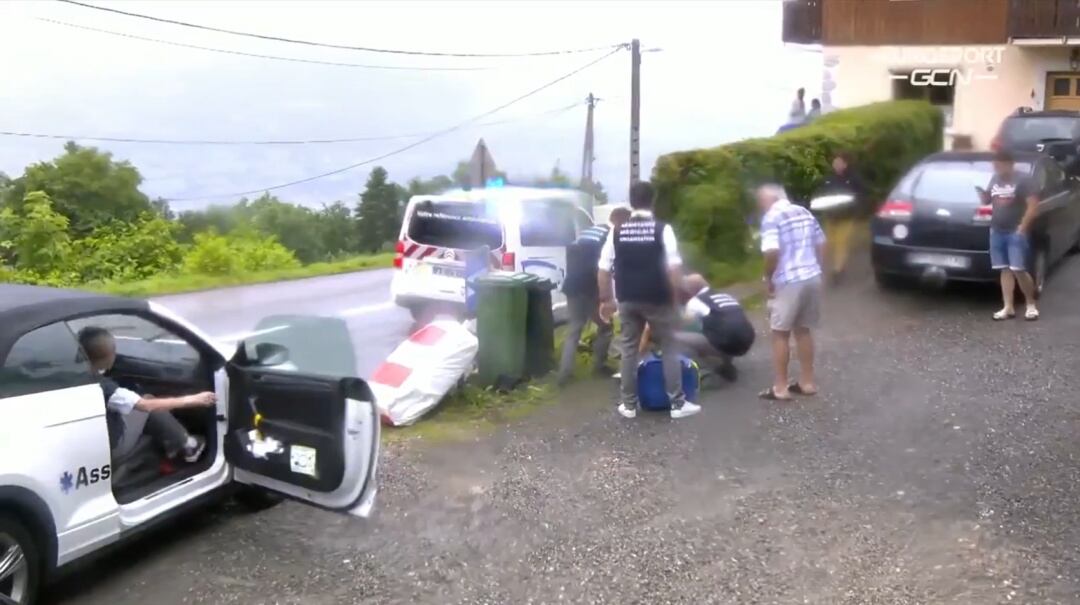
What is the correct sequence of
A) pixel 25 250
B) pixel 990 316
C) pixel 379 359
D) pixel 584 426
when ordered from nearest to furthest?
pixel 584 426 < pixel 990 316 < pixel 379 359 < pixel 25 250

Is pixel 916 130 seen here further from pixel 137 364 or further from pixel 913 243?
pixel 137 364

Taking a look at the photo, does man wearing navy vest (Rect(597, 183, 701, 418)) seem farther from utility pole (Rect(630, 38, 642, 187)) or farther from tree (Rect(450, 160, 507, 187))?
utility pole (Rect(630, 38, 642, 187))

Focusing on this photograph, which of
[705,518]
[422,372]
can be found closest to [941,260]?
[422,372]

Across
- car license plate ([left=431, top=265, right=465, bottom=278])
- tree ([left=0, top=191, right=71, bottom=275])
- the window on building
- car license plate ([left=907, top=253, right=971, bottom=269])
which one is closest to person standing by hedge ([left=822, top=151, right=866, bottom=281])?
car license plate ([left=907, top=253, right=971, bottom=269])

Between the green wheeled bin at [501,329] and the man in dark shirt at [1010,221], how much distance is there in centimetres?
448

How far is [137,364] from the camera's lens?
19.6 feet

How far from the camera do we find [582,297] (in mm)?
9133

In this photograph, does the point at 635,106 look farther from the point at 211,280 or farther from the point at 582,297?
the point at 582,297

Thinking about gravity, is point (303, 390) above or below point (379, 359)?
above

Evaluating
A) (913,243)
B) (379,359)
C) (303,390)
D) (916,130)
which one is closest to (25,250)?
(379,359)

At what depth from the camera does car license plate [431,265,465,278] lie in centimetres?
1217

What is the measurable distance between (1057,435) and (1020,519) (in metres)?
1.69

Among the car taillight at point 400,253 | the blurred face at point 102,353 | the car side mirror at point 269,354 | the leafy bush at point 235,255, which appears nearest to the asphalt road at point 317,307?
the car taillight at point 400,253

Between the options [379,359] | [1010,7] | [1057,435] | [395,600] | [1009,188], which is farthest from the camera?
[1010,7]
